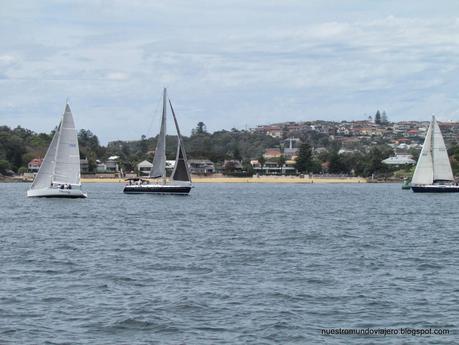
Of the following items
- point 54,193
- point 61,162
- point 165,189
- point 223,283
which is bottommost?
point 223,283

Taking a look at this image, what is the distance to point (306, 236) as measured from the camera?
154ft

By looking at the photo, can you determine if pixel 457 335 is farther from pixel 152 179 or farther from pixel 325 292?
pixel 152 179

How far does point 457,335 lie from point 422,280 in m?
7.97

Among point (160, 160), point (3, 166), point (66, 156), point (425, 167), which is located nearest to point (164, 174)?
point (160, 160)

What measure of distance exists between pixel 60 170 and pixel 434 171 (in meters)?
50.3

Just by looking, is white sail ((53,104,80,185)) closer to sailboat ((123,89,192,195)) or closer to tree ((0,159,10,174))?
sailboat ((123,89,192,195))

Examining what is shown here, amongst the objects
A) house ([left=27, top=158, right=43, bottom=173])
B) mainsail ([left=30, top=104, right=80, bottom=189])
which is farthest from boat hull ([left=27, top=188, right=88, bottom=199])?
house ([left=27, top=158, right=43, bottom=173])

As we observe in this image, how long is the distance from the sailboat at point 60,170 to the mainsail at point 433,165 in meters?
47.0

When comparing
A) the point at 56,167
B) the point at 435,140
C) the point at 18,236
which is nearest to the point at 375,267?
the point at 18,236

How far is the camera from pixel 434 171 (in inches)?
4496

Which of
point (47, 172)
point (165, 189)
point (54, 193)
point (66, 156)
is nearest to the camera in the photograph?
point (54, 193)

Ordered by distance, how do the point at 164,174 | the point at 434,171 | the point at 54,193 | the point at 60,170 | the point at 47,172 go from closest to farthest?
1. the point at 54,193
2. the point at 60,170
3. the point at 47,172
4. the point at 164,174
5. the point at 434,171

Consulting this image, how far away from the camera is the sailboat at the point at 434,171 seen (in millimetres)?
114000

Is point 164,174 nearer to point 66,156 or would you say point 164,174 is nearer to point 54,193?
point 66,156
